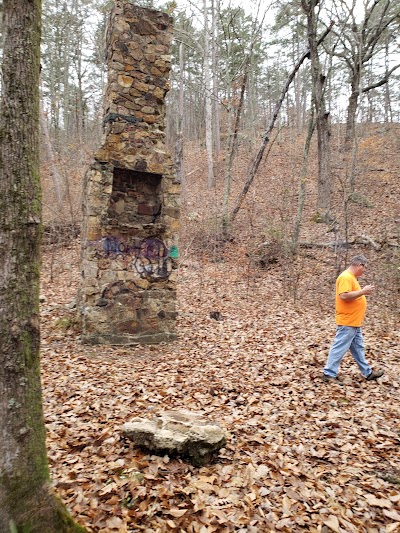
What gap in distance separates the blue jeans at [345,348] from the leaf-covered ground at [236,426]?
200 mm

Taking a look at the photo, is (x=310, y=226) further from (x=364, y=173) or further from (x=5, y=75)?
(x=5, y=75)

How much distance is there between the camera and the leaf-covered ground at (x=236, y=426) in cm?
271

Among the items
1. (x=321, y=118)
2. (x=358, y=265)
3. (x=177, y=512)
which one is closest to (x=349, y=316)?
(x=358, y=265)

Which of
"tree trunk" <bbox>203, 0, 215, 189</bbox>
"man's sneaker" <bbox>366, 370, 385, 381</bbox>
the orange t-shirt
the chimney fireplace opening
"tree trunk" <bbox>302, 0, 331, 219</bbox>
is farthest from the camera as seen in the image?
"tree trunk" <bbox>203, 0, 215, 189</bbox>

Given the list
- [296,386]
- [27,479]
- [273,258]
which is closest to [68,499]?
[27,479]

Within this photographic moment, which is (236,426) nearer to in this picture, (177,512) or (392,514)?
(177,512)

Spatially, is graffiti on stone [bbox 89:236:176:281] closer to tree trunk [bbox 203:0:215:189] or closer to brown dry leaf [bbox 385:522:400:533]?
brown dry leaf [bbox 385:522:400:533]

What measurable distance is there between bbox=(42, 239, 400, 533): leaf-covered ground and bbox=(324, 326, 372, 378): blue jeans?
0.66ft

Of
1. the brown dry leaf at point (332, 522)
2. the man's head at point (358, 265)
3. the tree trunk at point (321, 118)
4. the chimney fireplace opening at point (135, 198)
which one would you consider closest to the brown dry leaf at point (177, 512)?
the brown dry leaf at point (332, 522)

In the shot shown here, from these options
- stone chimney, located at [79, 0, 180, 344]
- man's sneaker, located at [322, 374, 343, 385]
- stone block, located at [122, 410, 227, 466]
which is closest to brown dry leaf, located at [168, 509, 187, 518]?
stone block, located at [122, 410, 227, 466]

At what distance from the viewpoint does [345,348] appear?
5039 millimetres

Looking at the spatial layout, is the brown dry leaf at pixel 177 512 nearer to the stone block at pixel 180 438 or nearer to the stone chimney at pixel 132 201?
the stone block at pixel 180 438

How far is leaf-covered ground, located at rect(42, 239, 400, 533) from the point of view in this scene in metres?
2.71

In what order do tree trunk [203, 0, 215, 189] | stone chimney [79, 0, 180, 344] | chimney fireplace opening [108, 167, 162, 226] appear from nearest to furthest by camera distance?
stone chimney [79, 0, 180, 344] → chimney fireplace opening [108, 167, 162, 226] → tree trunk [203, 0, 215, 189]
